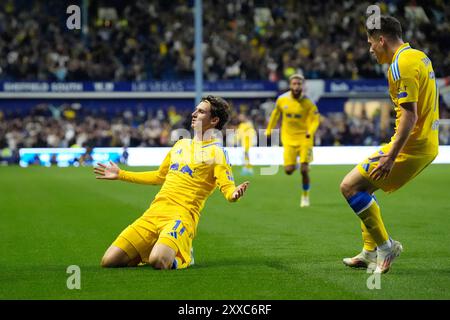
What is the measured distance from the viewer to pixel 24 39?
3884cm

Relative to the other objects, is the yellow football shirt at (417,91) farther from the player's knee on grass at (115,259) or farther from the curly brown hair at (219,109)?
the player's knee on grass at (115,259)

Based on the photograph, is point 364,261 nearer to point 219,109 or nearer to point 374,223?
point 374,223

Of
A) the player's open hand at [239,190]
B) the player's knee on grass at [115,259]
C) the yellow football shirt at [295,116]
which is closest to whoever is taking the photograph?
the player's open hand at [239,190]

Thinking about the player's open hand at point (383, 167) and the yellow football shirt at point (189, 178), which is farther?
the yellow football shirt at point (189, 178)

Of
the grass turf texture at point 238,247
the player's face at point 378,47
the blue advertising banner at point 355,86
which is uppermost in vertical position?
the blue advertising banner at point 355,86

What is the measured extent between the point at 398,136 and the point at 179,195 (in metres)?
2.33

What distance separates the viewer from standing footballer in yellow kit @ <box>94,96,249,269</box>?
8.12 meters

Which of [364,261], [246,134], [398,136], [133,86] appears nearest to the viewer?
[398,136]

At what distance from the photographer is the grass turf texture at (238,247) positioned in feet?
23.1

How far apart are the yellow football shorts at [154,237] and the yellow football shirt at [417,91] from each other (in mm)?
2210

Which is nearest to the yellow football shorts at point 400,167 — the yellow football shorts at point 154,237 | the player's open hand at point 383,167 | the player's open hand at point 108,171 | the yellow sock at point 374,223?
the player's open hand at point 383,167

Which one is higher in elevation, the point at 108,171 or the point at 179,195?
the point at 108,171

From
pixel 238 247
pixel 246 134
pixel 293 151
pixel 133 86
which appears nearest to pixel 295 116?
pixel 293 151

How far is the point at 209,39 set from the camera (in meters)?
40.5
